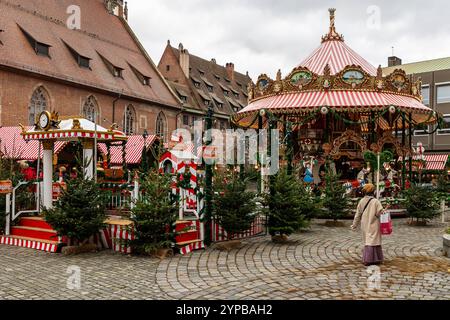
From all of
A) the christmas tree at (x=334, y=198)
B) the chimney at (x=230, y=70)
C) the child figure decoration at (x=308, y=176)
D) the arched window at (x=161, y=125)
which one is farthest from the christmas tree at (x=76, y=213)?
the chimney at (x=230, y=70)

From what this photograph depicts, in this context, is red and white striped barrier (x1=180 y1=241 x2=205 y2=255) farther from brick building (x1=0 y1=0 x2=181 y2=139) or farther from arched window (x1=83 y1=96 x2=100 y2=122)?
arched window (x1=83 y1=96 x2=100 y2=122)

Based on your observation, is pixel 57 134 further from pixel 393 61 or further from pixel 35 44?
pixel 393 61

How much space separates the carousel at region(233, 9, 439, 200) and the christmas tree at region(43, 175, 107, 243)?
8983 mm

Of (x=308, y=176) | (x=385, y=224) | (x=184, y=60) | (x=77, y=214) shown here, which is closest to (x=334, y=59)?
(x=308, y=176)

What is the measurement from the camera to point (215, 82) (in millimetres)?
61219

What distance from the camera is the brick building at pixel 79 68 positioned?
100ft

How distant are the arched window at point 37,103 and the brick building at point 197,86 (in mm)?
19054

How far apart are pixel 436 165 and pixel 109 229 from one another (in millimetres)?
38760

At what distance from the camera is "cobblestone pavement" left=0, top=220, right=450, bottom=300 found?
6895mm

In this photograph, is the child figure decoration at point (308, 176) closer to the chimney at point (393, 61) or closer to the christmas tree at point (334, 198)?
the christmas tree at point (334, 198)
